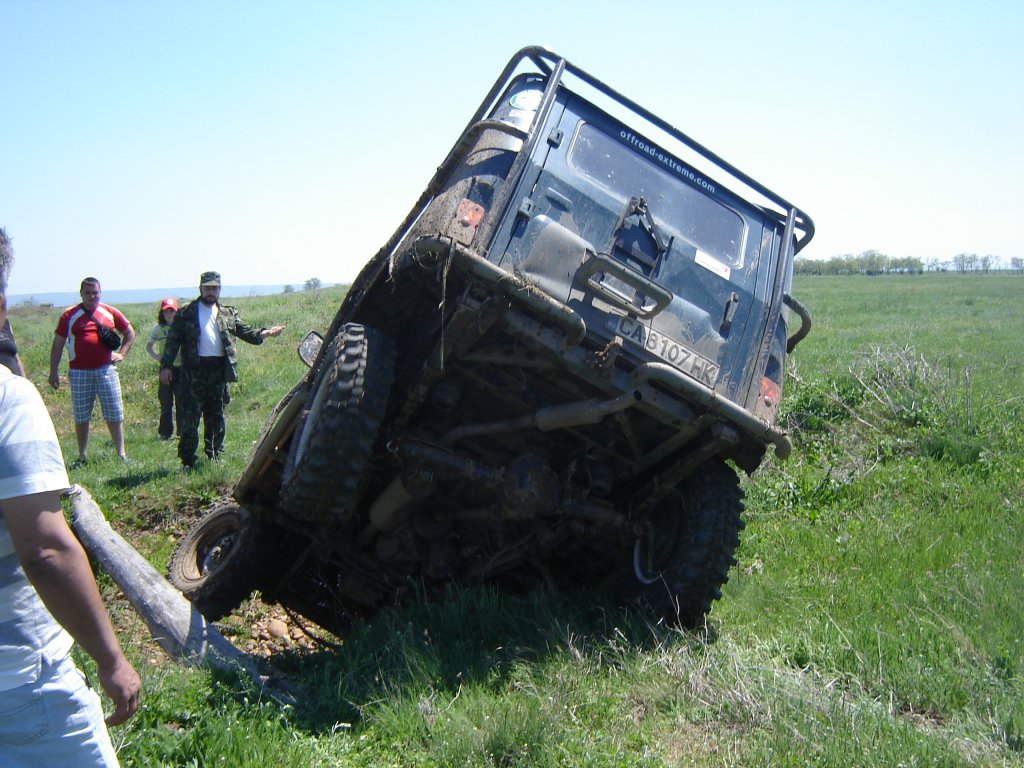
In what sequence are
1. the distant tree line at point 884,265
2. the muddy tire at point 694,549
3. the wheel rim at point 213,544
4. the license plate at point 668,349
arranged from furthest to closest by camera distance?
the distant tree line at point 884,265
the wheel rim at point 213,544
the muddy tire at point 694,549
the license plate at point 668,349

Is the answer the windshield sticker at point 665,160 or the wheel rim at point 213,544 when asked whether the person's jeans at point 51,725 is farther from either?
the wheel rim at point 213,544

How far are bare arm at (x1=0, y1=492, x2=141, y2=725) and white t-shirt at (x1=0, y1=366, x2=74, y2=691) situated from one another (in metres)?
0.04

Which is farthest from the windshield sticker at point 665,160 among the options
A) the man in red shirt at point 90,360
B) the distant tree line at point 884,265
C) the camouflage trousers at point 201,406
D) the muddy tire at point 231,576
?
the distant tree line at point 884,265

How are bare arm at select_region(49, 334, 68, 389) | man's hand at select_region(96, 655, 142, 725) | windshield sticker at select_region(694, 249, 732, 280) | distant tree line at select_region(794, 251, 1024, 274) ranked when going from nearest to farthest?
man's hand at select_region(96, 655, 142, 725) → windshield sticker at select_region(694, 249, 732, 280) → bare arm at select_region(49, 334, 68, 389) → distant tree line at select_region(794, 251, 1024, 274)

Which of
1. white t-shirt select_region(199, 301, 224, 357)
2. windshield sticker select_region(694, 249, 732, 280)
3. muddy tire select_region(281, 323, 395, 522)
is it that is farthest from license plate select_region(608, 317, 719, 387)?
white t-shirt select_region(199, 301, 224, 357)

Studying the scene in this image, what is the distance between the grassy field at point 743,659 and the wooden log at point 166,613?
0.14 metres

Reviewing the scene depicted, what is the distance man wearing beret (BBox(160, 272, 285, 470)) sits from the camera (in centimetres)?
847

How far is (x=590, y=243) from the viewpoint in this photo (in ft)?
14.5

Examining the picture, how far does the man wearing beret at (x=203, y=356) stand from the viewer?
847 cm

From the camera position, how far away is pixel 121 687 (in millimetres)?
2256

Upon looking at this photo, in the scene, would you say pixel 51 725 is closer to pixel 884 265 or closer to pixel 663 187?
pixel 663 187

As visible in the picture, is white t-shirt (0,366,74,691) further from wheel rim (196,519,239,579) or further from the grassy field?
wheel rim (196,519,239,579)

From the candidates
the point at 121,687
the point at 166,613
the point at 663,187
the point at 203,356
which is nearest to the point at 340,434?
the point at 166,613

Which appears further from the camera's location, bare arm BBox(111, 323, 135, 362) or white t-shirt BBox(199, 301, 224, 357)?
bare arm BBox(111, 323, 135, 362)
